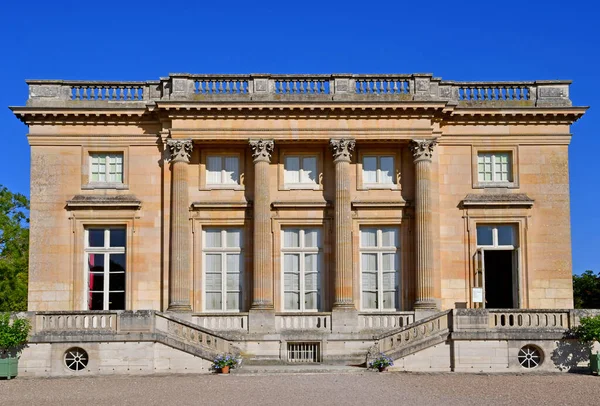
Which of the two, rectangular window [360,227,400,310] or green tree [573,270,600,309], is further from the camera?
green tree [573,270,600,309]

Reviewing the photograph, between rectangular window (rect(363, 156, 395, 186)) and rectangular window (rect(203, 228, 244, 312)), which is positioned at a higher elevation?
rectangular window (rect(363, 156, 395, 186))

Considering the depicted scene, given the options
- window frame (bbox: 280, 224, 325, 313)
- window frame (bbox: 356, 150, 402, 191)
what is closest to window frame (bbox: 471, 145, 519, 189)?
window frame (bbox: 356, 150, 402, 191)

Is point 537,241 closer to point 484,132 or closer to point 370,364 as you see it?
point 484,132

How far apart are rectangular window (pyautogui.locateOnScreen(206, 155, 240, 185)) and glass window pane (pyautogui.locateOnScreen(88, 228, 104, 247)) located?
12.1 ft

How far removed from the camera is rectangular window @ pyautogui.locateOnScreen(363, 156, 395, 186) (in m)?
28.6

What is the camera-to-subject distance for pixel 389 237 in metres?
28.4

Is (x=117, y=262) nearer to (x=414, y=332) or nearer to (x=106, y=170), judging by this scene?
(x=106, y=170)

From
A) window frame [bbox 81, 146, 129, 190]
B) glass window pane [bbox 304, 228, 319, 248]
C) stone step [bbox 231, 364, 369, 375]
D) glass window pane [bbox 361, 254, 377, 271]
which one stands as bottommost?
stone step [bbox 231, 364, 369, 375]

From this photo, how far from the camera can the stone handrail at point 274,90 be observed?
28.0m

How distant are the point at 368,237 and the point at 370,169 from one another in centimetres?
216

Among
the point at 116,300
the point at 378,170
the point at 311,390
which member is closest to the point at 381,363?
the point at 311,390

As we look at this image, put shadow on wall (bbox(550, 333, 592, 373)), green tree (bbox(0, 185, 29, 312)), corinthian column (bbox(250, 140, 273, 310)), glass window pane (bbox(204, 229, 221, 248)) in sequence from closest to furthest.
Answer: shadow on wall (bbox(550, 333, 592, 373)) → corinthian column (bbox(250, 140, 273, 310)) → glass window pane (bbox(204, 229, 221, 248)) → green tree (bbox(0, 185, 29, 312))

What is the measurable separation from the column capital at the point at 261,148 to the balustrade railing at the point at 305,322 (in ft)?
16.1

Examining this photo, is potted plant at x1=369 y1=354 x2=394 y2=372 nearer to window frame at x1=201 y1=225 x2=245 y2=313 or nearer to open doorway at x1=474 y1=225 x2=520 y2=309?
open doorway at x1=474 y1=225 x2=520 y2=309
